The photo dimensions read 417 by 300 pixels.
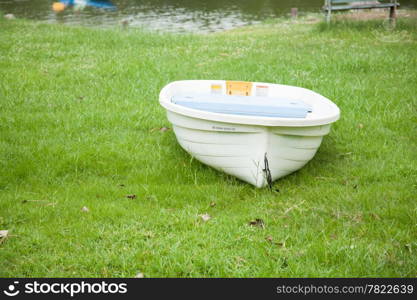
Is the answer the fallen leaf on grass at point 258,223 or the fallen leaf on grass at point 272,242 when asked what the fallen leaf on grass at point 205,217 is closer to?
the fallen leaf on grass at point 258,223

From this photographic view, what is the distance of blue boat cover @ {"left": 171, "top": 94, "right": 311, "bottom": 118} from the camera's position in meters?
5.11

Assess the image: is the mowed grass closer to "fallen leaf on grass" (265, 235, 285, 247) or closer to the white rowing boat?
"fallen leaf on grass" (265, 235, 285, 247)

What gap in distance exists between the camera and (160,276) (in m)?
3.66

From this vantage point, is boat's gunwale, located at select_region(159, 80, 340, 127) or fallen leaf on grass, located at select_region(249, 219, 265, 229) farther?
boat's gunwale, located at select_region(159, 80, 340, 127)

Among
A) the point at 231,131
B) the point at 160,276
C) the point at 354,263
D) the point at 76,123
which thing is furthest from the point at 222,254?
the point at 76,123

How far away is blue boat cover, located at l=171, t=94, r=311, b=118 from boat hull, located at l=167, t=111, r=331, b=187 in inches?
12.1

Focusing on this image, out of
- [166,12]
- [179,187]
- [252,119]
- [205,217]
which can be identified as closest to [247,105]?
[252,119]

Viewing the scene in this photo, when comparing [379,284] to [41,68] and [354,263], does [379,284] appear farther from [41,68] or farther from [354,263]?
[41,68]

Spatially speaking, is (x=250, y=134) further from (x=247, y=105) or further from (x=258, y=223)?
(x=258, y=223)

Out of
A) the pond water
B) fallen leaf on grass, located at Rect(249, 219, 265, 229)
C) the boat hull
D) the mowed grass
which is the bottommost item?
the pond water

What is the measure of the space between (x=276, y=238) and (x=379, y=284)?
3.03 feet

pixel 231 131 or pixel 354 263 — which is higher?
pixel 231 131

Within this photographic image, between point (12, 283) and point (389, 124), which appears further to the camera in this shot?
point (389, 124)

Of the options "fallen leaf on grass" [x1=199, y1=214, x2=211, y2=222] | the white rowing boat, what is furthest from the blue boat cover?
"fallen leaf on grass" [x1=199, y1=214, x2=211, y2=222]
